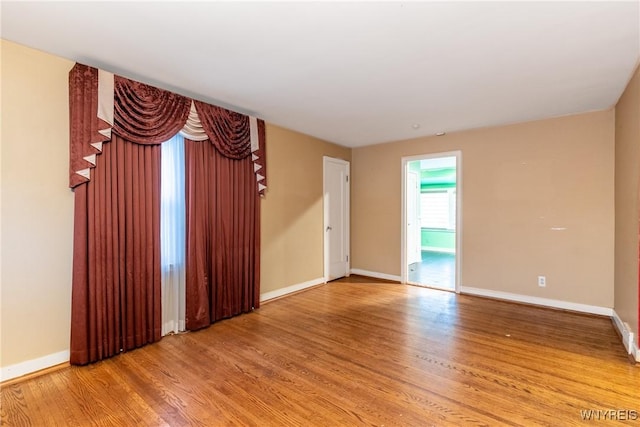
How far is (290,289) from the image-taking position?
4285 millimetres

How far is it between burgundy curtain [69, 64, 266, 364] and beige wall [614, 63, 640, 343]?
3635 mm

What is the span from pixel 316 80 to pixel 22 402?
3.11m

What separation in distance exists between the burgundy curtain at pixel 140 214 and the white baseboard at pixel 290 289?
0.44 metres

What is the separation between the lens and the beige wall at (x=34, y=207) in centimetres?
206

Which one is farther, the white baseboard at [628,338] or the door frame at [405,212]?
the door frame at [405,212]

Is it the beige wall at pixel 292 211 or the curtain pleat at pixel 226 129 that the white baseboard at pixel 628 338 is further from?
the curtain pleat at pixel 226 129

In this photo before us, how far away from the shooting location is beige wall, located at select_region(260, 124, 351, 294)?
13.1 feet

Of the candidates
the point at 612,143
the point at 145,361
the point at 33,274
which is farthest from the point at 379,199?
the point at 33,274

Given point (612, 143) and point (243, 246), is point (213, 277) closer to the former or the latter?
point (243, 246)

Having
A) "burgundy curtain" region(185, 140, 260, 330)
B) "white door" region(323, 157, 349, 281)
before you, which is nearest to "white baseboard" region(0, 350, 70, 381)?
"burgundy curtain" region(185, 140, 260, 330)

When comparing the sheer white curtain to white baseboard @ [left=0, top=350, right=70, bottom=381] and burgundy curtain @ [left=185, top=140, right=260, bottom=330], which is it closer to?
burgundy curtain @ [left=185, top=140, right=260, bottom=330]

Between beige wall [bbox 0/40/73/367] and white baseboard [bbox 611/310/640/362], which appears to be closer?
beige wall [bbox 0/40/73/367]

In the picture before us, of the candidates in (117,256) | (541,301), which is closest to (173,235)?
(117,256)

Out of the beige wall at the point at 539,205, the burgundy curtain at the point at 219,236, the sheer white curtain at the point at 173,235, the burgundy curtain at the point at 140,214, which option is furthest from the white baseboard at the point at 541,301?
the sheer white curtain at the point at 173,235
